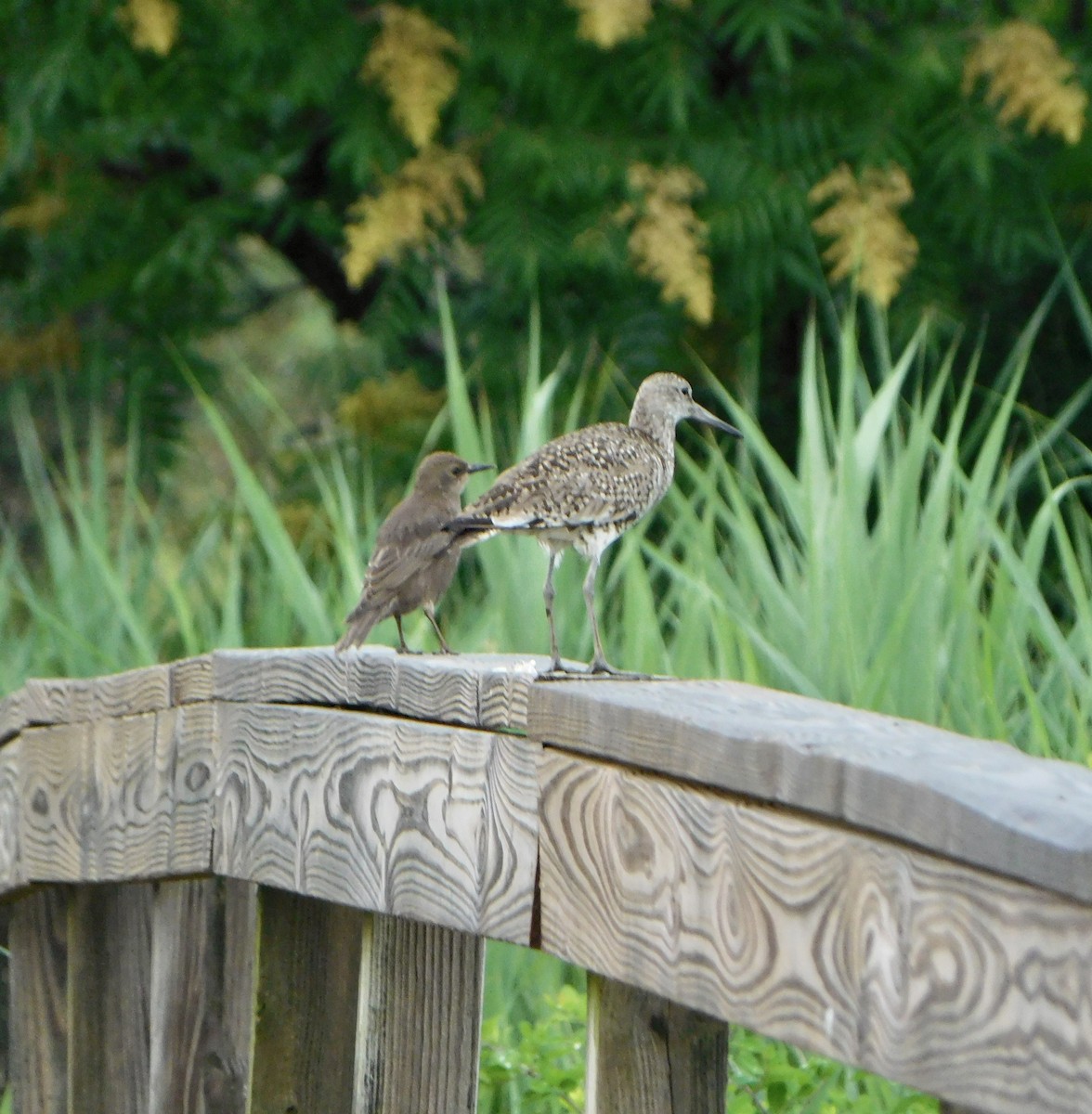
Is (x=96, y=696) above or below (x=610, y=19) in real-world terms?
below

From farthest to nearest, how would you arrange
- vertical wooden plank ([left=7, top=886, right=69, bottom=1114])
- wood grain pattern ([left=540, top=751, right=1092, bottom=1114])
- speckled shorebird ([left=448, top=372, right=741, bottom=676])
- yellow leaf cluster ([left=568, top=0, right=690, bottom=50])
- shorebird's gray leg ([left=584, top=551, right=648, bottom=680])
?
yellow leaf cluster ([left=568, top=0, right=690, bottom=50]), vertical wooden plank ([left=7, top=886, right=69, bottom=1114]), speckled shorebird ([left=448, top=372, right=741, bottom=676]), shorebird's gray leg ([left=584, top=551, right=648, bottom=680]), wood grain pattern ([left=540, top=751, right=1092, bottom=1114])

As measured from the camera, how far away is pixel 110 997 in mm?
3297

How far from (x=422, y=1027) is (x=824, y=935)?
0.98 m

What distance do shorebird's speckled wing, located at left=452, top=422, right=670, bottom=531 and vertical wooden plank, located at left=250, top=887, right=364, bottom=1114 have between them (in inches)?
29.1

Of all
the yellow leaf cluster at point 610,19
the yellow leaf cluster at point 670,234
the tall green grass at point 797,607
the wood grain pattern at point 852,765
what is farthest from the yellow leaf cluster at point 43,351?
the wood grain pattern at point 852,765

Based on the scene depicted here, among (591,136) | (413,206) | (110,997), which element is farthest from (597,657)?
(591,136)

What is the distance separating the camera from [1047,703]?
388cm

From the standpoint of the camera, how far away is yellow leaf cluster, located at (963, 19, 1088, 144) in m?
5.65

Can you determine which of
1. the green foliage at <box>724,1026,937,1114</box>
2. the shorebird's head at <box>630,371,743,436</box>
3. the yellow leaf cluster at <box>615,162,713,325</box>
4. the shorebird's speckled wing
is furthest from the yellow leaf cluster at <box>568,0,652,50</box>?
the green foliage at <box>724,1026,937,1114</box>

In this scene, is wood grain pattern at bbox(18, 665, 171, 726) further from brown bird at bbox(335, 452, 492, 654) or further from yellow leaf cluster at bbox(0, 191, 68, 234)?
yellow leaf cluster at bbox(0, 191, 68, 234)

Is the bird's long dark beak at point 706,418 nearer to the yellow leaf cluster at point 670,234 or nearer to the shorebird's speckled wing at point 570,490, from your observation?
the shorebird's speckled wing at point 570,490

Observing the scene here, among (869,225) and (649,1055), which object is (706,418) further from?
(649,1055)

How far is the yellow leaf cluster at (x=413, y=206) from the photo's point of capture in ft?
19.4

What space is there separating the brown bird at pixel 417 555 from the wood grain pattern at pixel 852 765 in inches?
59.8
